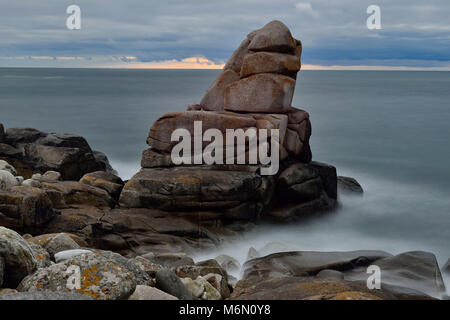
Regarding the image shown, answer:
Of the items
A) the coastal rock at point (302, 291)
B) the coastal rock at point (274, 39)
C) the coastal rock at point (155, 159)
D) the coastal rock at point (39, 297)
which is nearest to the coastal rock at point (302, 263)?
the coastal rock at point (302, 291)

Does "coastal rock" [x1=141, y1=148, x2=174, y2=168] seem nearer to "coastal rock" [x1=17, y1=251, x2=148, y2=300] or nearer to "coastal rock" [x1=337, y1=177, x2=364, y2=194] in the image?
"coastal rock" [x1=337, y1=177, x2=364, y2=194]

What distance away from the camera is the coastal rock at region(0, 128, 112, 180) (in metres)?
18.4

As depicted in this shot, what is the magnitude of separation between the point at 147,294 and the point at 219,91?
1334 centimetres

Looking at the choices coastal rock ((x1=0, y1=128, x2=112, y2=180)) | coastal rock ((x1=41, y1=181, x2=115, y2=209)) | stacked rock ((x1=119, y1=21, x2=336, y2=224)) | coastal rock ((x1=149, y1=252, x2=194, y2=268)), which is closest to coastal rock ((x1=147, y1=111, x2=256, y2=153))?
stacked rock ((x1=119, y1=21, x2=336, y2=224))

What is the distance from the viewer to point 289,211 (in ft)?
52.6

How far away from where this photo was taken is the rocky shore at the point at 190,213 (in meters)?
5.84

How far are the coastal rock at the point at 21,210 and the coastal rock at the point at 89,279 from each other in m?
5.80

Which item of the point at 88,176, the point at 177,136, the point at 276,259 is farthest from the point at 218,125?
the point at 276,259

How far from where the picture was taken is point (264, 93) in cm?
1662

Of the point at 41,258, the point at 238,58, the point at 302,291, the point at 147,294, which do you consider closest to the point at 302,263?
the point at 302,291

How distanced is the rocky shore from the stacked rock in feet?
0.13

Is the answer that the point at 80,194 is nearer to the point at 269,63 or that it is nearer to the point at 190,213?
the point at 190,213

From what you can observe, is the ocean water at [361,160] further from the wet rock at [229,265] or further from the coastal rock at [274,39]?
the coastal rock at [274,39]

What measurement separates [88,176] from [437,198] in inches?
566
